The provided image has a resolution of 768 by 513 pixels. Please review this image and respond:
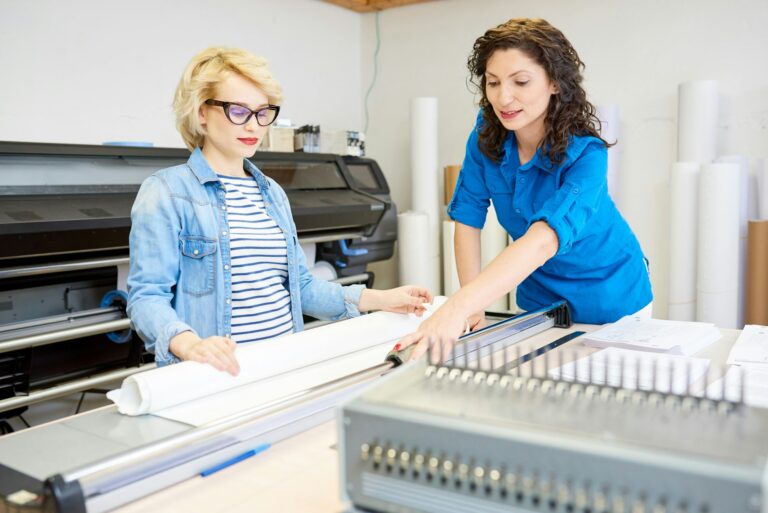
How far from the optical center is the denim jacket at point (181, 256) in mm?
1320

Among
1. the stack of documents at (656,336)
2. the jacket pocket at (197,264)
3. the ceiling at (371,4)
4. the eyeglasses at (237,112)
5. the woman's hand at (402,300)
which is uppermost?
the ceiling at (371,4)

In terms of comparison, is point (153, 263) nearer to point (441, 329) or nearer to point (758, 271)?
point (441, 329)

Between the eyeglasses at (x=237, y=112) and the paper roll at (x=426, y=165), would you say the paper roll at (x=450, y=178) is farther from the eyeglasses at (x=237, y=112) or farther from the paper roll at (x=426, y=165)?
the eyeglasses at (x=237, y=112)

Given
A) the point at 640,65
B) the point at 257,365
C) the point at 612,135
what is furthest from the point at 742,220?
the point at 257,365

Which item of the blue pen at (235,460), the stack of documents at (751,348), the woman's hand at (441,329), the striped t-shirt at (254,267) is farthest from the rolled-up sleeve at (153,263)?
the stack of documents at (751,348)

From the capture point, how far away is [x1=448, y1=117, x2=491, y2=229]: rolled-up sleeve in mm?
1787

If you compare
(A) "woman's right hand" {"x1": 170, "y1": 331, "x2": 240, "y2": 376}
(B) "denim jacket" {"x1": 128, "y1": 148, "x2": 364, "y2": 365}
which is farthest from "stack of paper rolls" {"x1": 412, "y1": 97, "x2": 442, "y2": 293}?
(A) "woman's right hand" {"x1": 170, "y1": 331, "x2": 240, "y2": 376}

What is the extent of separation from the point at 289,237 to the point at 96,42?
185 cm

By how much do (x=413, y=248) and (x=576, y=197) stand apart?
222 centimetres

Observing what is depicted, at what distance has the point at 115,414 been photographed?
1.10 m

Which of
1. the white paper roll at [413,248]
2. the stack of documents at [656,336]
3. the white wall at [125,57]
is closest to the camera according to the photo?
the stack of documents at [656,336]

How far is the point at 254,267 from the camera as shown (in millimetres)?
1509

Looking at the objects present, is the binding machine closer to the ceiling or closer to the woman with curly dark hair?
the woman with curly dark hair

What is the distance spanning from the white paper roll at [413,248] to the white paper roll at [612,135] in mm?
947
